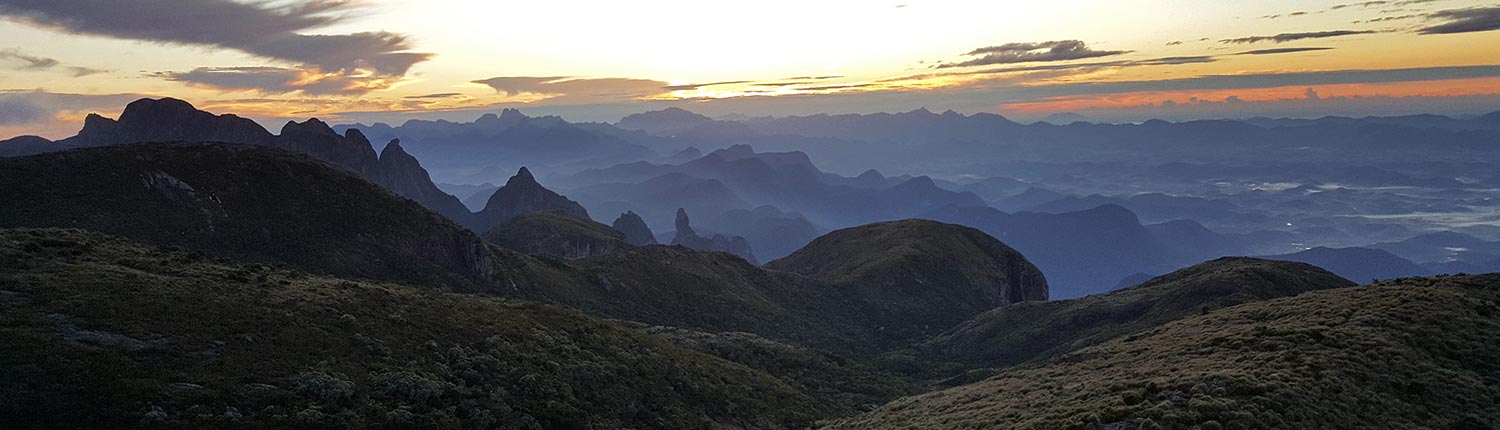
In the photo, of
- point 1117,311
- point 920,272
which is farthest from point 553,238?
point 1117,311

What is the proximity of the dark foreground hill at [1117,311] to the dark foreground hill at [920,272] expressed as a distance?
799 inches

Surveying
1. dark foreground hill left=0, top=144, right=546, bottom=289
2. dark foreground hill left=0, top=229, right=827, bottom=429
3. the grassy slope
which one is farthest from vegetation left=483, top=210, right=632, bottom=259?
dark foreground hill left=0, top=229, right=827, bottom=429

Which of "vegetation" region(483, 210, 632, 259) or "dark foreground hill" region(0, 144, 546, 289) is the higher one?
"dark foreground hill" region(0, 144, 546, 289)

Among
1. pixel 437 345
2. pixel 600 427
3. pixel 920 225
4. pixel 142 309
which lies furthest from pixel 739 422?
pixel 920 225

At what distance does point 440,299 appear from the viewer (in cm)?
4384

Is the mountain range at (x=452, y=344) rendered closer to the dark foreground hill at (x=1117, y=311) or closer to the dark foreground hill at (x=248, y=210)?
the dark foreground hill at (x=248, y=210)

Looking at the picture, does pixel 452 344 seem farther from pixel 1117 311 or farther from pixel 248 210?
pixel 1117 311

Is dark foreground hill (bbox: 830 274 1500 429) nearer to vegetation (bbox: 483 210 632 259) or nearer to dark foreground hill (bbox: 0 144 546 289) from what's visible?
dark foreground hill (bbox: 0 144 546 289)

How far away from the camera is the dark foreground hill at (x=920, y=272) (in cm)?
12875

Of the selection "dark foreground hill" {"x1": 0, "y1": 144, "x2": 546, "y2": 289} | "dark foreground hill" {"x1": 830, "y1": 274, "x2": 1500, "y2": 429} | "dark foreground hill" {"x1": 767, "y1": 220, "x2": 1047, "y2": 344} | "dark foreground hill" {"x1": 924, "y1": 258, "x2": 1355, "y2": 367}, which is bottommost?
"dark foreground hill" {"x1": 767, "y1": 220, "x2": 1047, "y2": 344}

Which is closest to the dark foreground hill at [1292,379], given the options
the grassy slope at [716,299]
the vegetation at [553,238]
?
the grassy slope at [716,299]

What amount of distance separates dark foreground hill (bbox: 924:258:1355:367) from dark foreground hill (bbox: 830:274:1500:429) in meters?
37.3

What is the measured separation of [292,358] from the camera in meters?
27.9

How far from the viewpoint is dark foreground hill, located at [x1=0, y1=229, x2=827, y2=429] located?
21.8m
